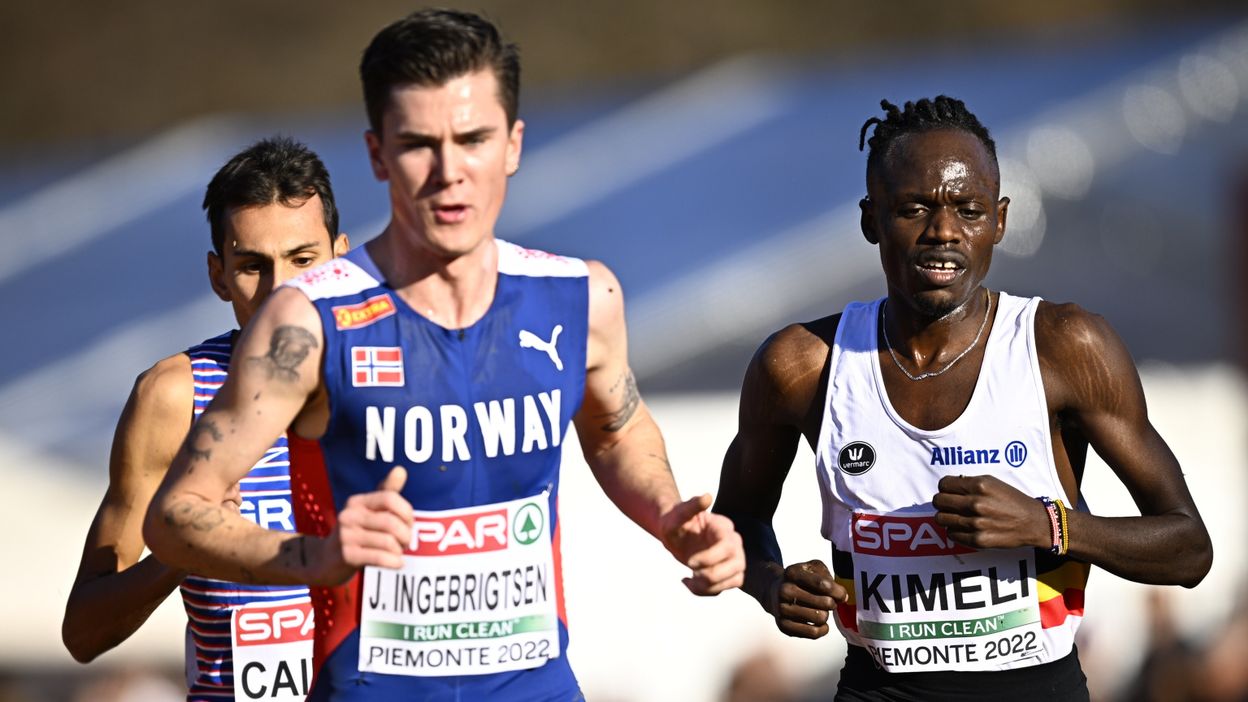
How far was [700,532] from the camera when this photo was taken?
3418 millimetres

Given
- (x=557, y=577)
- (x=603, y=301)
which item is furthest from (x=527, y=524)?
(x=603, y=301)

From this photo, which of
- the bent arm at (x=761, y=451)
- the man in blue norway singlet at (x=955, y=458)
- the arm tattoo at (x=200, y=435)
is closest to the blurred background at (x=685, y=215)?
the bent arm at (x=761, y=451)

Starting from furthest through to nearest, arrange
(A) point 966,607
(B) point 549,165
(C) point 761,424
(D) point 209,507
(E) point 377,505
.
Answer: (B) point 549,165, (C) point 761,424, (A) point 966,607, (D) point 209,507, (E) point 377,505

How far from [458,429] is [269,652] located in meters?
1.15

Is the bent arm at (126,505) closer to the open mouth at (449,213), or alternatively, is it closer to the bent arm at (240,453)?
the bent arm at (240,453)

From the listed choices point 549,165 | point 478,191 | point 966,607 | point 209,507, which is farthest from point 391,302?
point 549,165

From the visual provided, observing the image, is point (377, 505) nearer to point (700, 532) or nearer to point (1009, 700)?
point (700, 532)

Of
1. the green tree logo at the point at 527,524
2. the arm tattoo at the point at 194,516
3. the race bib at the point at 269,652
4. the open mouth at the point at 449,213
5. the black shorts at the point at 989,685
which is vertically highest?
the open mouth at the point at 449,213

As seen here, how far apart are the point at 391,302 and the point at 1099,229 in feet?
35.4

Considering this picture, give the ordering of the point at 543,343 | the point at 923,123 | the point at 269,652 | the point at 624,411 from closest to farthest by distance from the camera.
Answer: the point at 543,343 → the point at 624,411 → the point at 269,652 → the point at 923,123

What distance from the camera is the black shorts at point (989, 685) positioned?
13.6 feet

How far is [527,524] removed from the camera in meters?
3.52

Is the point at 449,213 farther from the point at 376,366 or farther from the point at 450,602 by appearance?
the point at 450,602

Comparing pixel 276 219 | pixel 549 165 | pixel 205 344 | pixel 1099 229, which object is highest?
pixel 549 165
